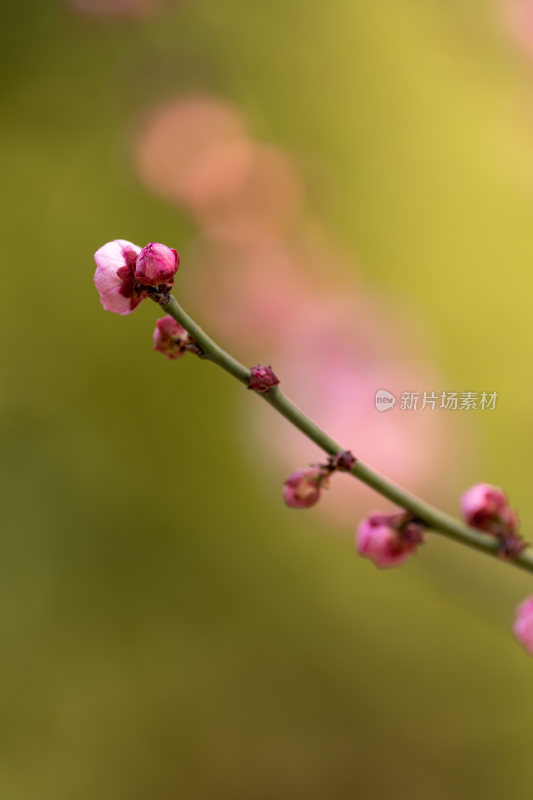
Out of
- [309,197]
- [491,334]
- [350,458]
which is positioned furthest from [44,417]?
[350,458]

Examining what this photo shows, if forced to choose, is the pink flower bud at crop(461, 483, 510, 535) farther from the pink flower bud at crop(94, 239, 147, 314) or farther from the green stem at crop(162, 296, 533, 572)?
the pink flower bud at crop(94, 239, 147, 314)

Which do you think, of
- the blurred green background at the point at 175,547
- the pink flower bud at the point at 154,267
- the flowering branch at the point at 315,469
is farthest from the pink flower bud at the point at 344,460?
the blurred green background at the point at 175,547

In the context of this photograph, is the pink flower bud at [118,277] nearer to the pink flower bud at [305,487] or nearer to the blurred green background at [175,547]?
the pink flower bud at [305,487]

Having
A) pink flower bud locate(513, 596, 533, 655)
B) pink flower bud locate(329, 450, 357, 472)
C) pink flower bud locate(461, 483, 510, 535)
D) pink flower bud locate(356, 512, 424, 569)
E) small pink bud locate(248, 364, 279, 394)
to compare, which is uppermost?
pink flower bud locate(461, 483, 510, 535)

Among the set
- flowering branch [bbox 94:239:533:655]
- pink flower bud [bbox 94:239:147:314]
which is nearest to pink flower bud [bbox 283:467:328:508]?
flowering branch [bbox 94:239:533:655]

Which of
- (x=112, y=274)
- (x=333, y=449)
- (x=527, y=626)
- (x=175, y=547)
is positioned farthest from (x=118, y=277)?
(x=175, y=547)

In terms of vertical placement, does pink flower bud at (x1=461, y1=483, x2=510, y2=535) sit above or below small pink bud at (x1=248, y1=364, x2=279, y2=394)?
above

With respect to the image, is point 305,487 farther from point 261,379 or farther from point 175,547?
point 175,547
